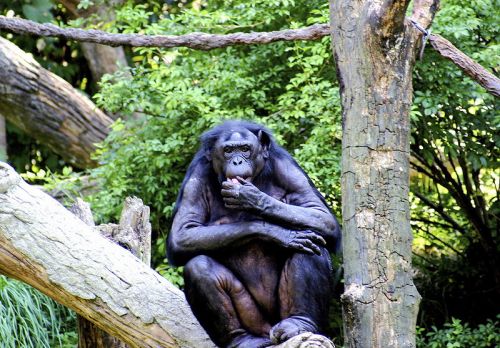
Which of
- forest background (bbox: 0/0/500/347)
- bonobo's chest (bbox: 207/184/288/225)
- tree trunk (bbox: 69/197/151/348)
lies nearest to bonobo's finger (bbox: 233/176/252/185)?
bonobo's chest (bbox: 207/184/288/225)

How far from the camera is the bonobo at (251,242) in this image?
417 centimetres

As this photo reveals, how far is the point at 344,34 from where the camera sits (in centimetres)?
386

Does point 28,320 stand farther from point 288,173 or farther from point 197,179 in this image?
point 288,173

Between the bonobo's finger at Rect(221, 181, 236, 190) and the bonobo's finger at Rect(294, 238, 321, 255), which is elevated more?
the bonobo's finger at Rect(221, 181, 236, 190)

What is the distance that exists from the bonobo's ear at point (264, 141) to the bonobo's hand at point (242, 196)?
39 centimetres

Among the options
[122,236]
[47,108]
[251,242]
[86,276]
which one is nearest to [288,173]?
[251,242]

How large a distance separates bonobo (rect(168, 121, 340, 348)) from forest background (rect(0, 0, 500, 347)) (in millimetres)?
1671

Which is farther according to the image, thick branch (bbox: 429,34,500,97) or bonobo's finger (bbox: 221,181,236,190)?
thick branch (bbox: 429,34,500,97)

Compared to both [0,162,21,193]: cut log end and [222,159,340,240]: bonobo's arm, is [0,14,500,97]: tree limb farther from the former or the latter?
[0,162,21,193]: cut log end

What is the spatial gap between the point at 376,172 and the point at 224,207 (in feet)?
3.47

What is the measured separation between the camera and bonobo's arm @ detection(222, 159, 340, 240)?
4164 millimetres

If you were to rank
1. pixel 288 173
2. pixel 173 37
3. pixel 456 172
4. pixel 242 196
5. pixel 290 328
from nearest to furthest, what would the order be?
1. pixel 290 328
2. pixel 242 196
3. pixel 288 173
4. pixel 173 37
5. pixel 456 172

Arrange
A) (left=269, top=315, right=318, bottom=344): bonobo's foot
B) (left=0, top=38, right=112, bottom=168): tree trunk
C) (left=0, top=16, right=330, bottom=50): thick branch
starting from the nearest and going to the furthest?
(left=269, top=315, right=318, bottom=344): bonobo's foot, (left=0, top=16, right=330, bottom=50): thick branch, (left=0, top=38, right=112, bottom=168): tree trunk

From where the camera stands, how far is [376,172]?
3750mm
